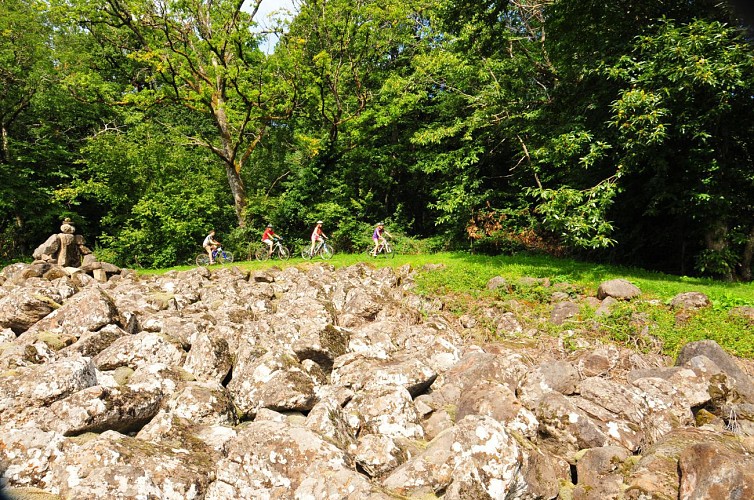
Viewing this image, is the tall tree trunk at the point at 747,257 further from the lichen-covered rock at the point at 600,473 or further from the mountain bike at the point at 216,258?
the mountain bike at the point at 216,258

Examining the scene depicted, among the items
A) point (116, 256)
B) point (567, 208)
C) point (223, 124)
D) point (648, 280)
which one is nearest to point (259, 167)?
point (223, 124)

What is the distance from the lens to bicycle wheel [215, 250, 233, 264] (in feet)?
71.7

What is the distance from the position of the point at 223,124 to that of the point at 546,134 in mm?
16228

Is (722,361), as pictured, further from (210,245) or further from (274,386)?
(210,245)

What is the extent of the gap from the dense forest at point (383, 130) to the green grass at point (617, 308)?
1.19 metres

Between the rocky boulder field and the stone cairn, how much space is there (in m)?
8.05

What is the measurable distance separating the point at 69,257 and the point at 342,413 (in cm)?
1820

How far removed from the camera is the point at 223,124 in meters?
24.3

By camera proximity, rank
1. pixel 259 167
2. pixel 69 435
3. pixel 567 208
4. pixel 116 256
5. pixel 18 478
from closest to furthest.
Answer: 1. pixel 18 478
2. pixel 69 435
3. pixel 567 208
4. pixel 116 256
5. pixel 259 167

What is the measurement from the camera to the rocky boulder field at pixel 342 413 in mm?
4453

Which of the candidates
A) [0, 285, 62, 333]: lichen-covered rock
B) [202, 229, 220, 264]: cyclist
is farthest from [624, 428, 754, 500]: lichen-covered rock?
[202, 229, 220, 264]: cyclist

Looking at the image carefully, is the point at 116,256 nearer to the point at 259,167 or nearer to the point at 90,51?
the point at 259,167

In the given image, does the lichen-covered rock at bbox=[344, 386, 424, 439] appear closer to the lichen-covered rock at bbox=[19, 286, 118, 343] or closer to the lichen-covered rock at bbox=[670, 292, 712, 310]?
the lichen-covered rock at bbox=[19, 286, 118, 343]

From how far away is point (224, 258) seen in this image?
22047mm
